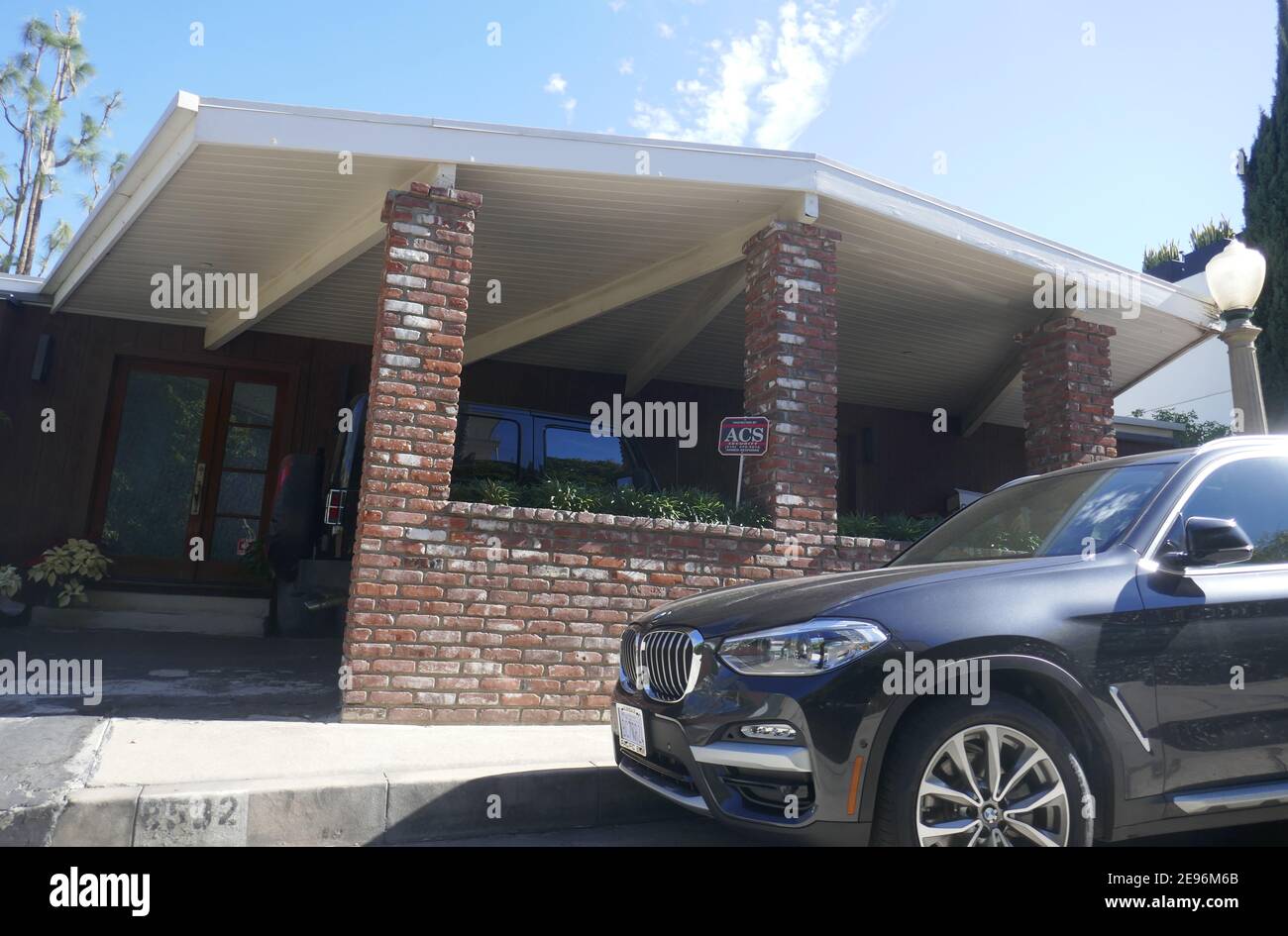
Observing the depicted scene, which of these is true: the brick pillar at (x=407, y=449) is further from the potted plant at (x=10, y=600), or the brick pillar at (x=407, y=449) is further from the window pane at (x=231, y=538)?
the potted plant at (x=10, y=600)

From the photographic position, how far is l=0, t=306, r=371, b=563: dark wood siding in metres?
9.09

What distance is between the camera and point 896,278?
809 cm

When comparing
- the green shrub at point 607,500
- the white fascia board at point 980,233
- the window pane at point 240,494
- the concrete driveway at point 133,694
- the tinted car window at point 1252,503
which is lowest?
the concrete driveway at point 133,694

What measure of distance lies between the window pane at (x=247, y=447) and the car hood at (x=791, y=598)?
25.0ft

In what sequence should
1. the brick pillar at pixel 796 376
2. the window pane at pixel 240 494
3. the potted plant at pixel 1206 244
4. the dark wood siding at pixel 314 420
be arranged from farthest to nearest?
the potted plant at pixel 1206 244 → the window pane at pixel 240 494 → the dark wood siding at pixel 314 420 → the brick pillar at pixel 796 376

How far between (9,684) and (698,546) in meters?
4.64

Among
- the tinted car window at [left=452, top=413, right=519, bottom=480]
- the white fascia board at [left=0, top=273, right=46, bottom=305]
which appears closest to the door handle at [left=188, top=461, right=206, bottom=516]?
the white fascia board at [left=0, top=273, right=46, bottom=305]

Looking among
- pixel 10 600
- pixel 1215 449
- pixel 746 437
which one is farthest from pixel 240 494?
pixel 1215 449

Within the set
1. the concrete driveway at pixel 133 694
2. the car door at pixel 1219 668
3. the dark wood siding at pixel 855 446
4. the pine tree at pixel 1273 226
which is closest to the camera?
the car door at pixel 1219 668

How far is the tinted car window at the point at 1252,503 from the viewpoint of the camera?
3463 mm

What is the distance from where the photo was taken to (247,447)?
10023 mm

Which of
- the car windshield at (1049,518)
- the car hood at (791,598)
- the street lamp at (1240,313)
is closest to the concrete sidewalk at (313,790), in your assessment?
the car hood at (791,598)

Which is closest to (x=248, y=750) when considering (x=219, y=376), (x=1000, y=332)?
(x=219, y=376)
